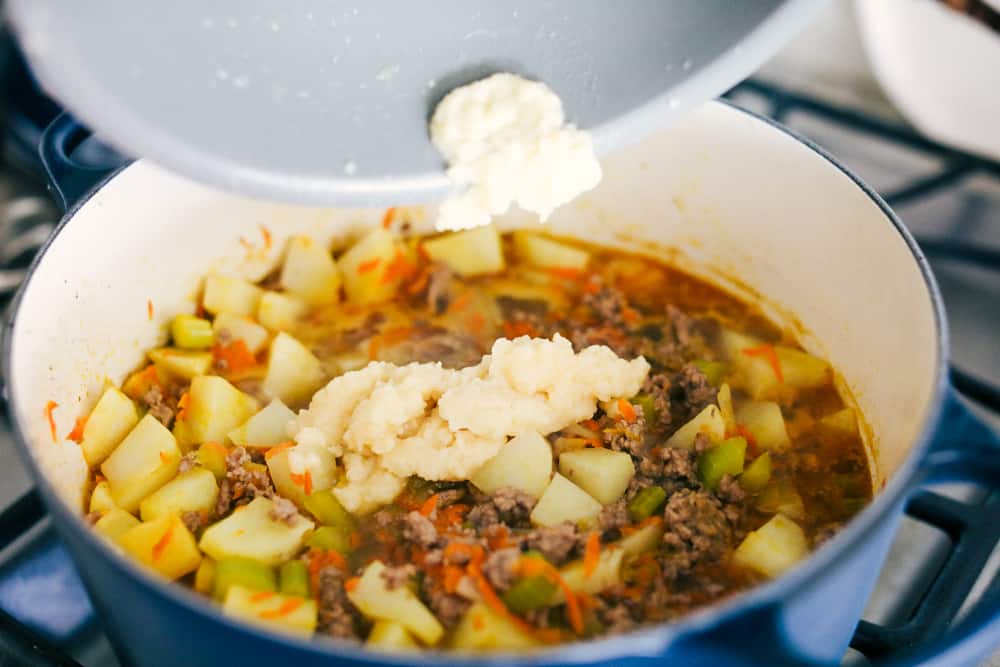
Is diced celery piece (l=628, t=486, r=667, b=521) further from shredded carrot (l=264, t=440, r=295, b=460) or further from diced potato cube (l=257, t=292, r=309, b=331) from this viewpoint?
diced potato cube (l=257, t=292, r=309, b=331)

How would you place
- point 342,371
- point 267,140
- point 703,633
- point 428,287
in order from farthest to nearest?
1. point 428,287
2. point 342,371
3. point 267,140
4. point 703,633

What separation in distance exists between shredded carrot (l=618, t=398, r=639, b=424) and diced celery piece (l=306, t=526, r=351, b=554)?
0.52m

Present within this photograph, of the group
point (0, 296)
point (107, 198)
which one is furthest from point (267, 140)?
point (0, 296)

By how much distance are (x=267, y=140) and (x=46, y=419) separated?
582 millimetres

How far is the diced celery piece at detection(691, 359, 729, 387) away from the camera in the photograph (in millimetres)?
1971

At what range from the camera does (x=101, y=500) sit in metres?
1.70

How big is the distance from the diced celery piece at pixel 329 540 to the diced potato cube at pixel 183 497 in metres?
0.20

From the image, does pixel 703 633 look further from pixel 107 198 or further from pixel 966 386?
pixel 107 198

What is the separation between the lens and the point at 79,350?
1785 millimetres

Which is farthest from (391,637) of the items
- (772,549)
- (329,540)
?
(772,549)

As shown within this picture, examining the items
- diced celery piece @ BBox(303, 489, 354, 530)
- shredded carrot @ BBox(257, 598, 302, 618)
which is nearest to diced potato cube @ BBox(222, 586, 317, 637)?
shredded carrot @ BBox(257, 598, 302, 618)

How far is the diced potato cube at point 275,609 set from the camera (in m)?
1.40

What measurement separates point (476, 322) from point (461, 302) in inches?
2.9

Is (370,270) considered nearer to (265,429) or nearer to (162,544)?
(265,429)
